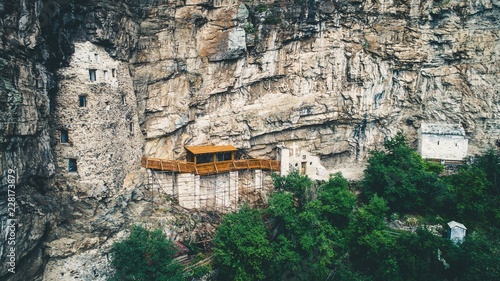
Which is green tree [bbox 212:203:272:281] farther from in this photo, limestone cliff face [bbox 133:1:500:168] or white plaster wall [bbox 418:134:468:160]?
white plaster wall [bbox 418:134:468:160]

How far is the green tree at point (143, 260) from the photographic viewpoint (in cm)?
1770

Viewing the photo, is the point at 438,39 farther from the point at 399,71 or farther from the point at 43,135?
the point at 43,135

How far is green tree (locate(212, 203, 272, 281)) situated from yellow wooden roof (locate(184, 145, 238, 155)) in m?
5.64

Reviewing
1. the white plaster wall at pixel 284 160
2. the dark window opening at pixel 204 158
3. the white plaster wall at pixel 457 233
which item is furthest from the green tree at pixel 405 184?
the dark window opening at pixel 204 158

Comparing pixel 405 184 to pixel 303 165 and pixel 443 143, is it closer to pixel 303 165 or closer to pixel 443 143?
pixel 443 143

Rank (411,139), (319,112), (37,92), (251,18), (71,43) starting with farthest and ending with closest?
(411,139) < (319,112) < (251,18) < (71,43) < (37,92)

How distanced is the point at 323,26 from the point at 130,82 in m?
14.7

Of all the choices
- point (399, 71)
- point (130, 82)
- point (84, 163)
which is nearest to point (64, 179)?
point (84, 163)

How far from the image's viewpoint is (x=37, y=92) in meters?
16.5

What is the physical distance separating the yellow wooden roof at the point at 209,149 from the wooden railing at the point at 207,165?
838 millimetres

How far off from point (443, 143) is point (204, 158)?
1888 cm

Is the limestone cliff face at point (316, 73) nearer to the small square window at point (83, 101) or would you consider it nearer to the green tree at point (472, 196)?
the small square window at point (83, 101)

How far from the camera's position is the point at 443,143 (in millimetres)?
28453

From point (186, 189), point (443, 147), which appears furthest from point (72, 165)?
point (443, 147)
